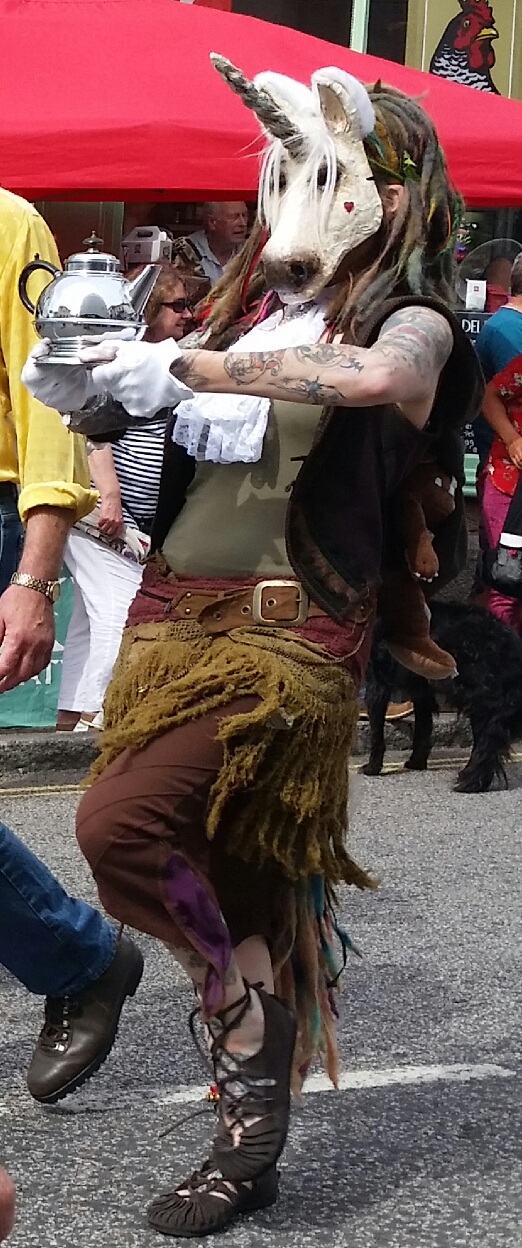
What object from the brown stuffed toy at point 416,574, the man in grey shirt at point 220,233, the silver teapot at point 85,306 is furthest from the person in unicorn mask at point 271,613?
the man in grey shirt at point 220,233

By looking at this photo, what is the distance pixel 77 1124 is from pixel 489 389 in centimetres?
492

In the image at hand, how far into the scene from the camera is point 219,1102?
3.11m

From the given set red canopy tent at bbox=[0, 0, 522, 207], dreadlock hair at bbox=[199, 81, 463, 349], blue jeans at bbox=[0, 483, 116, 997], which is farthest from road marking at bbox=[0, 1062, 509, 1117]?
red canopy tent at bbox=[0, 0, 522, 207]

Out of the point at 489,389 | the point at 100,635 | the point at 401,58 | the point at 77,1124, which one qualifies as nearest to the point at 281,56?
the point at 489,389

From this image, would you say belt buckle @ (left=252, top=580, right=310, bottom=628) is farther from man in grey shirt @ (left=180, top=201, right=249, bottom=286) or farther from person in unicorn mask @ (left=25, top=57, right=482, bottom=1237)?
man in grey shirt @ (left=180, top=201, right=249, bottom=286)

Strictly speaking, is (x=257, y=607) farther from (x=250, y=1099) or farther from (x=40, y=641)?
(x=250, y=1099)

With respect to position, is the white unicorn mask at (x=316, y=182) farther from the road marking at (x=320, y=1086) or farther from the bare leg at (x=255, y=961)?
the road marking at (x=320, y=1086)

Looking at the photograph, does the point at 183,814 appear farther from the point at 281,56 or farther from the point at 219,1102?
the point at 281,56

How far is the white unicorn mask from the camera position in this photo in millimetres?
3047

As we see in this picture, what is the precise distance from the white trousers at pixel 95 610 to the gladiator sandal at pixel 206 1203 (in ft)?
13.6

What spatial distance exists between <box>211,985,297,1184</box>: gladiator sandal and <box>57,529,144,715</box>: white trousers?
4.13 meters

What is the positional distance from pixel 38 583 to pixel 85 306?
680 mm

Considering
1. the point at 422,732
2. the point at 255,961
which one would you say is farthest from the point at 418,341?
the point at 422,732

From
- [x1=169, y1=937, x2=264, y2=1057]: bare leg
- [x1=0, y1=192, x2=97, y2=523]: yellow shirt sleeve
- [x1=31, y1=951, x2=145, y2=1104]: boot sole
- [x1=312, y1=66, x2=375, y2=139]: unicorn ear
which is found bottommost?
[x1=31, y1=951, x2=145, y2=1104]: boot sole
